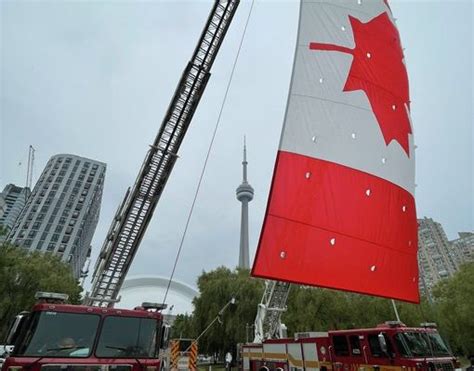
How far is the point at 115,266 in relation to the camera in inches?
438

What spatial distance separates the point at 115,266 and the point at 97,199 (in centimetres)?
9425

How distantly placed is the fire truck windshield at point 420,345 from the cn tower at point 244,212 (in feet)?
324

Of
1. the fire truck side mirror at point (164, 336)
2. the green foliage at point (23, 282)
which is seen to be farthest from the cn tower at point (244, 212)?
the fire truck side mirror at point (164, 336)

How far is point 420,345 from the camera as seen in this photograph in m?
9.10

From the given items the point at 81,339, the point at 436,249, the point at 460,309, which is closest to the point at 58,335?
the point at 81,339

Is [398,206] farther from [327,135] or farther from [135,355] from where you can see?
[135,355]

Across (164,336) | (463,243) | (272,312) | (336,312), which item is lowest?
(164,336)

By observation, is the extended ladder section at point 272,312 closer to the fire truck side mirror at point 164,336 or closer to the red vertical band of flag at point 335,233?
the red vertical band of flag at point 335,233

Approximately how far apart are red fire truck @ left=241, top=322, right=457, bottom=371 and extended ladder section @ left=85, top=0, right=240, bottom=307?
6649 mm

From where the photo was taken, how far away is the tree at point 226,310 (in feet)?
98.0

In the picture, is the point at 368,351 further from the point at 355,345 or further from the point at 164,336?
the point at 164,336

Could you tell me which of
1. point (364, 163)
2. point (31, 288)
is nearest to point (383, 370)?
point (364, 163)

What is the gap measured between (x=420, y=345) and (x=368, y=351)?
1.42 metres

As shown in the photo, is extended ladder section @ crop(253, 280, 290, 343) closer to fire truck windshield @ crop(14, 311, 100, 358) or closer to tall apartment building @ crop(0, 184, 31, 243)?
fire truck windshield @ crop(14, 311, 100, 358)
